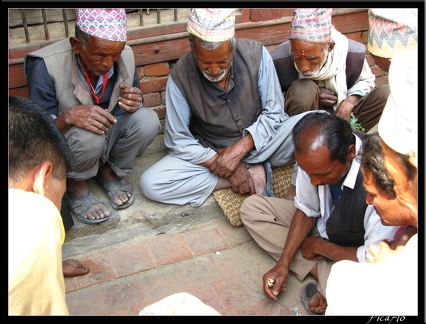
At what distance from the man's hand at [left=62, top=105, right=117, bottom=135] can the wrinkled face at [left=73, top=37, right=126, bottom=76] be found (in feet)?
0.83

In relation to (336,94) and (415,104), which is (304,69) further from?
(415,104)

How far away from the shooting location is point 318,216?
3.38m

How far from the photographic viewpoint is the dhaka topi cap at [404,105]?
64.2 inches

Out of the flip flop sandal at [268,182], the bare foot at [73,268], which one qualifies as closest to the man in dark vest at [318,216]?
the flip flop sandal at [268,182]

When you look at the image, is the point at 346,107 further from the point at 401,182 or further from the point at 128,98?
the point at 401,182

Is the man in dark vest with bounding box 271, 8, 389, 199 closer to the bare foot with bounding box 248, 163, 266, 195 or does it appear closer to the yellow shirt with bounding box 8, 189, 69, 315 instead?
the bare foot with bounding box 248, 163, 266, 195

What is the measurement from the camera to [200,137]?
3.99 metres

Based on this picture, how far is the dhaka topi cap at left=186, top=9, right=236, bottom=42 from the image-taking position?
346 cm

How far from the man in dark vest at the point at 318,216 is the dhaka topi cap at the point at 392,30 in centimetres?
73

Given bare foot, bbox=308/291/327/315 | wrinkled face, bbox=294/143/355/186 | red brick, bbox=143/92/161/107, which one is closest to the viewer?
wrinkled face, bbox=294/143/355/186

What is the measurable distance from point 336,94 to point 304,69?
382 mm

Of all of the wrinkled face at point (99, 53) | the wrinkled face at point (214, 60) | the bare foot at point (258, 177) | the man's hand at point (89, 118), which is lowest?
the bare foot at point (258, 177)

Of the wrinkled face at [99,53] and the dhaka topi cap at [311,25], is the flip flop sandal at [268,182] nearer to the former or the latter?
the dhaka topi cap at [311,25]

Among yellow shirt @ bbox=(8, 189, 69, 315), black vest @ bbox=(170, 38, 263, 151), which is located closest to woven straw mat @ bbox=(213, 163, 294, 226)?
black vest @ bbox=(170, 38, 263, 151)
